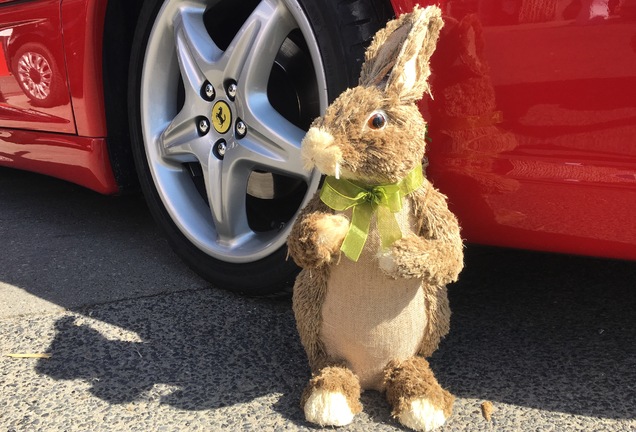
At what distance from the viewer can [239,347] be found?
5.98ft

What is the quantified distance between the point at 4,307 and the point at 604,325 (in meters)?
1.78

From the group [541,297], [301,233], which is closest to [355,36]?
[301,233]

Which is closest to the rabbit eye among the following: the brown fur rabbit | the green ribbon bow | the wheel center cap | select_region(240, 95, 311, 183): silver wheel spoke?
the brown fur rabbit

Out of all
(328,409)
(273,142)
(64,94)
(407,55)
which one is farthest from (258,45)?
(328,409)

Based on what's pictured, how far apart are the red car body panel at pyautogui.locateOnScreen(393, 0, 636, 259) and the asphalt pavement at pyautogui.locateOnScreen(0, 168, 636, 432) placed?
347 millimetres

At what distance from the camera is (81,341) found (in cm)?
186

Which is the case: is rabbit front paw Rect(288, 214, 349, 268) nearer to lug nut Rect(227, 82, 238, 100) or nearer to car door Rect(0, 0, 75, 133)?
lug nut Rect(227, 82, 238, 100)

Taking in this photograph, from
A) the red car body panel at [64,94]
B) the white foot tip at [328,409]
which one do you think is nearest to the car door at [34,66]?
the red car body panel at [64,94]

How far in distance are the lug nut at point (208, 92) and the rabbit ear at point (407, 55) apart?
736 millimetres

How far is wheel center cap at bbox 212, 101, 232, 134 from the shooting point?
2025mm

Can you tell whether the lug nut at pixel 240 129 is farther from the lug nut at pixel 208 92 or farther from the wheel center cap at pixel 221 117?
the lug nut at pixel 208 92

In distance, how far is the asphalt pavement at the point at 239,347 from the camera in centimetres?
153

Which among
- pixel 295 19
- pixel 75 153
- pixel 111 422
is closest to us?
pixel 111 422

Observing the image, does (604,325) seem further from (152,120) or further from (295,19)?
(152,120)
